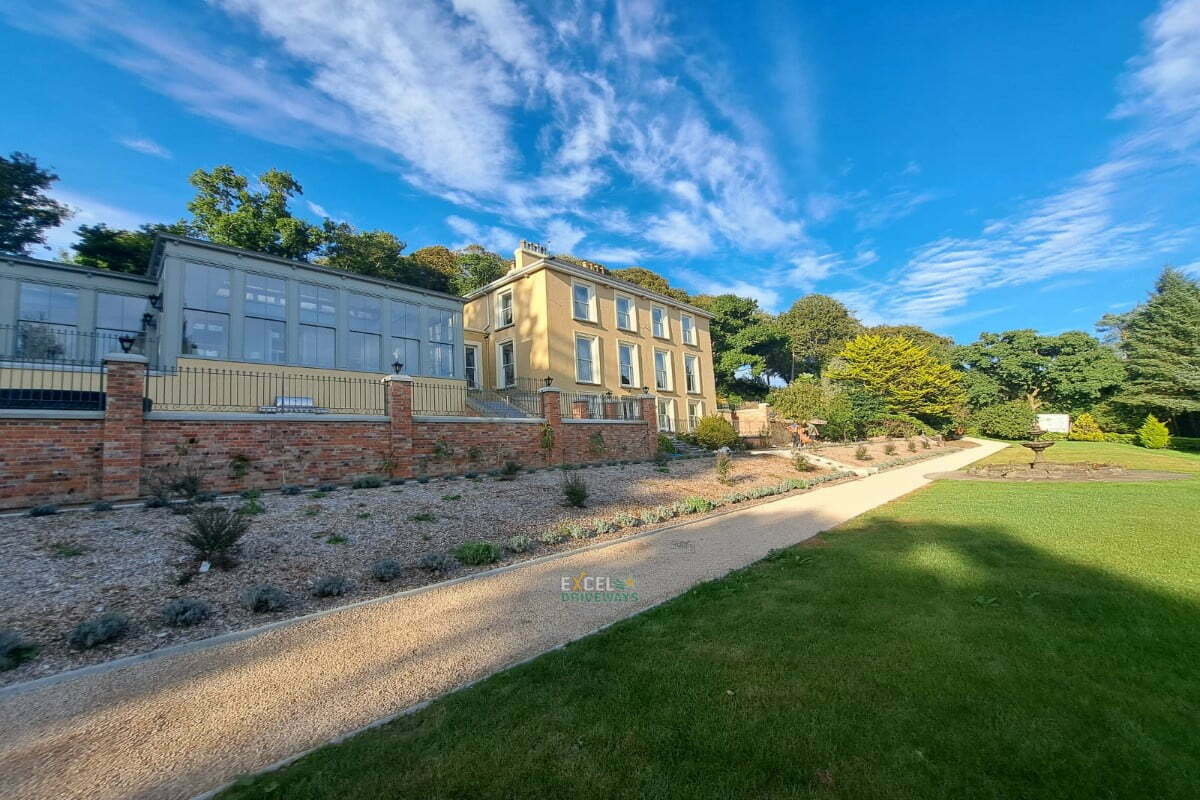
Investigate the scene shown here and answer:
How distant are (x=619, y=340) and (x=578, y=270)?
12.7 ft

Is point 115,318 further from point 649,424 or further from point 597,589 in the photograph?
point 597,589

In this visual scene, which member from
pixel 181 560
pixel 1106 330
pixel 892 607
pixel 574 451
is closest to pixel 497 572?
pixel 181 560

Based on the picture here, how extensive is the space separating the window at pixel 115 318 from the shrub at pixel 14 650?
1354cm

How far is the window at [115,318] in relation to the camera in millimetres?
13492

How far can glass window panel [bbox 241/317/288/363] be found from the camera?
1347 centimetres

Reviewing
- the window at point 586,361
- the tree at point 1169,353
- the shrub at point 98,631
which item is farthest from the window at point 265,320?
the tree at point 1169,353

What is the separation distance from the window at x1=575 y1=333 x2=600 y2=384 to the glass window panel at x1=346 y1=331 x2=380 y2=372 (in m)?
8.30

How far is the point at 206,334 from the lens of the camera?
42.4 feet

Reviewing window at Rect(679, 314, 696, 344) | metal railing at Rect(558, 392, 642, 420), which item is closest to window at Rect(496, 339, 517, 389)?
metal railing at Rect(558, 392, 642, 420)

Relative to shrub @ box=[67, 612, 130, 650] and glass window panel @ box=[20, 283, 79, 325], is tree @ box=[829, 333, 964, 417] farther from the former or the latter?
glass window panel @ box=[20, 283, 79, 325]

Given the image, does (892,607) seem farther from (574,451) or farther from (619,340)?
(619,340)

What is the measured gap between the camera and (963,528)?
22.6ft

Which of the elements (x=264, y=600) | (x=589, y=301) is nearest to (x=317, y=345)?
(x=589, y=301)

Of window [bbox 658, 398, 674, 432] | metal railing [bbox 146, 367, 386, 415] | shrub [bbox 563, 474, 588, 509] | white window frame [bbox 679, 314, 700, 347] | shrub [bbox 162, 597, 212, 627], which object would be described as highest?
white window frame [bbox 679, 314, 700, 347]
